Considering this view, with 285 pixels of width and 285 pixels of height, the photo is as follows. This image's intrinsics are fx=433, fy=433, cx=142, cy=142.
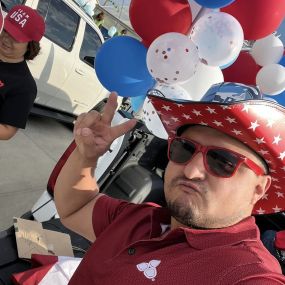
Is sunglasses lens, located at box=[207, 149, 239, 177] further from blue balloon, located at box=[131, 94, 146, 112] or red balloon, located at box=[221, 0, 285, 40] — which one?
blue balloon, located at box=[131, 94, 146, 112]

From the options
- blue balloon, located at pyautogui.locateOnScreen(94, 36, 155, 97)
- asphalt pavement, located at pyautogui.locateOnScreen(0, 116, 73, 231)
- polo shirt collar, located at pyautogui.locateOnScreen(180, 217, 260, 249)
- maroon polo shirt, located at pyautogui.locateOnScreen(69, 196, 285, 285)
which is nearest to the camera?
maroon polo shirt, located at pyautogui.locateOnScreen(69, 196, 285, 285)

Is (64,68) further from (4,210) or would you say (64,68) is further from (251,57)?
(251,57)

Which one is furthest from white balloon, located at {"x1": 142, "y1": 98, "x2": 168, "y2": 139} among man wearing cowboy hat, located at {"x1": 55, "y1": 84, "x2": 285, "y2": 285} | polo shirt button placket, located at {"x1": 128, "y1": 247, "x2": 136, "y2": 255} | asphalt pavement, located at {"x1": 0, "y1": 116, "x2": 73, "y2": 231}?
asphalt pavement, located at {"x1": 0, "y1": 116, "x2": 73, "y2": 231}

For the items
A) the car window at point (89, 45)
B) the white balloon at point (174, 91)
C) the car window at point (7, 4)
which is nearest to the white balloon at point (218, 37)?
the white balloon at point (174, 91)

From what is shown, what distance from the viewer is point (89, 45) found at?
6.22 meters

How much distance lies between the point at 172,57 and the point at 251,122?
0.71 metres

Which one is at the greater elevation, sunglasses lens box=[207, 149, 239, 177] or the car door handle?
sunglasses lens box=[207, 149, 239, 177]

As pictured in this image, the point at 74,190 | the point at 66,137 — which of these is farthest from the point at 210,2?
the point at 66,137

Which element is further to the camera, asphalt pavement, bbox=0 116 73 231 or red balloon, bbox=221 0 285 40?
asphalt pavement, bbox=0 116 73 231

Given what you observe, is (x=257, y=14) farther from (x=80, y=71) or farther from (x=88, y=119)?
(x=80, y=71)

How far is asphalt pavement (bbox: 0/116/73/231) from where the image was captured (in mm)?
3930

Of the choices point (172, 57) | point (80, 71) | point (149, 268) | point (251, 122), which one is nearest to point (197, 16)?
point (172, 57)

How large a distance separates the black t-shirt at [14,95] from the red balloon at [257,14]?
1322mm

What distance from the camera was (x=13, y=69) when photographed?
2.74 meters
